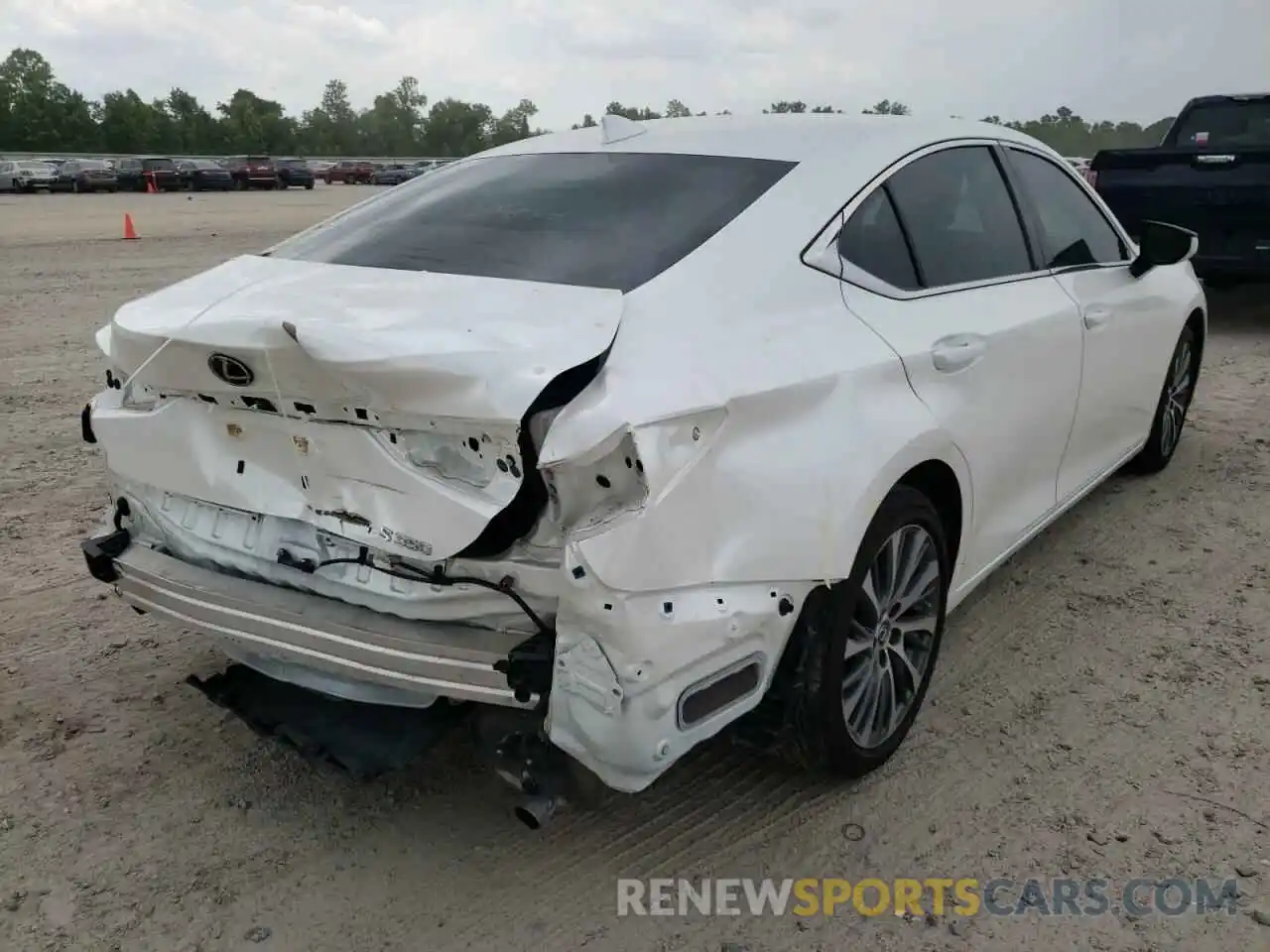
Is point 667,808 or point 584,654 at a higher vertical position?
point 584,654

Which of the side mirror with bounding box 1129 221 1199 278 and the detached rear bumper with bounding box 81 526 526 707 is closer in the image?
the detached rear bumper with bounding box 81 526 526 707

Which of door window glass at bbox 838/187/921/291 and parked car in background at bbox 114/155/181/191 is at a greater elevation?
door window glass at bbox 838/187/921/291

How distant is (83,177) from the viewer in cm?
4028

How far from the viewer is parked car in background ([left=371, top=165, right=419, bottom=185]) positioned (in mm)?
51250

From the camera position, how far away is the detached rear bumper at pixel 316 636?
7.39 ft

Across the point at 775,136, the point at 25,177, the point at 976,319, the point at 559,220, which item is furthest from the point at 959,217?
the point at 25,177

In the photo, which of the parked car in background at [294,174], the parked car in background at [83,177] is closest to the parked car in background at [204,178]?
the parked car in background at [294,174]

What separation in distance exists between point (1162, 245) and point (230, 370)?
12.0ft

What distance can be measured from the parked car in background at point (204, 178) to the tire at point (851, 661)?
45062 mm

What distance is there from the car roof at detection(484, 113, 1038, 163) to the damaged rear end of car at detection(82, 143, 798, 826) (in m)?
0.19

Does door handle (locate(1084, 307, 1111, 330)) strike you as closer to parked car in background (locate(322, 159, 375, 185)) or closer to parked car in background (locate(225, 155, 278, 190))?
parked car in background (locate(225, 155, 278, 190))

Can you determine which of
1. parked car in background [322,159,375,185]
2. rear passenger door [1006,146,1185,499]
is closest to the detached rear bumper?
rear passenger door [1006,146,1185,499]

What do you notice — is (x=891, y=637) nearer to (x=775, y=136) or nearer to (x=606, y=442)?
(x=606, y=442)

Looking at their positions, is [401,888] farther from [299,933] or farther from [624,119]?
[624,119]
